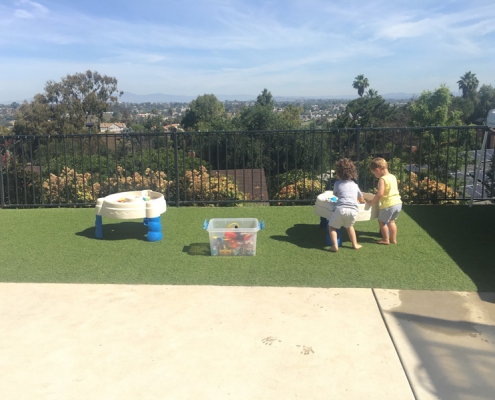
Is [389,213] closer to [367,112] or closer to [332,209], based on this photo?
[332,209]

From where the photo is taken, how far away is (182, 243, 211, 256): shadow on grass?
4.95 meters

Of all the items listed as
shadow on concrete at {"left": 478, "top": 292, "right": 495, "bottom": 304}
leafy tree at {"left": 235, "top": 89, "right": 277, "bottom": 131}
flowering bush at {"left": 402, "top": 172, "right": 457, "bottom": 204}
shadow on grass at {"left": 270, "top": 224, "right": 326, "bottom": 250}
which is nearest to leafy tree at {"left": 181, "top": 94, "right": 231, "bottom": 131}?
leafy tree at {"left": 235, "top": 89, "right": 277, "bottom": 131}

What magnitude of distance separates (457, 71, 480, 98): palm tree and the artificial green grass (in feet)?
340

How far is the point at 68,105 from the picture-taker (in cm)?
4775

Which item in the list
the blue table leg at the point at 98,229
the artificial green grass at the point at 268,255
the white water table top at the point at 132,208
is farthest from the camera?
the blue table leg at the point at 98,229

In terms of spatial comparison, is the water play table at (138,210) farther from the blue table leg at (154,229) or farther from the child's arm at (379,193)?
the child's arm at (379,193)

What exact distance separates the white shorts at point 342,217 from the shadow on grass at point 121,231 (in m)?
2.17

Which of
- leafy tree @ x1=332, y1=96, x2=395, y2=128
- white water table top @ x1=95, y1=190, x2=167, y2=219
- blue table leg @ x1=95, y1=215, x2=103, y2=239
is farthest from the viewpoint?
leafy tree @ x1=332, y1=96, x2=395, y2=128

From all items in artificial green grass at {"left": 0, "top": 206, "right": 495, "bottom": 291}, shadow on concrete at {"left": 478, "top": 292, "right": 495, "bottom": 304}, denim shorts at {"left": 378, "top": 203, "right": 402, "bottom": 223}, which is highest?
denim shorts at {"left": 378, "top": 203, "right": 402, "bottom": 223}

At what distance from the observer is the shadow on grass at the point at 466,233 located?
434cm

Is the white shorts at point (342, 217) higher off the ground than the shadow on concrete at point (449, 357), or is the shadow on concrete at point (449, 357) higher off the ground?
the white shorts at point (342, 217)

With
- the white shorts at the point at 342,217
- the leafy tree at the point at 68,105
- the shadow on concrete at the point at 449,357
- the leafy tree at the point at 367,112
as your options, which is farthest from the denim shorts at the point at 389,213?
the leafy tree at the point at 367,112

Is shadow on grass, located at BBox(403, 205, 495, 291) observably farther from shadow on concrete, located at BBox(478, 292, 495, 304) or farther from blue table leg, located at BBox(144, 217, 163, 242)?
blue table leg, located at BBox(144, 217, 163, 242)

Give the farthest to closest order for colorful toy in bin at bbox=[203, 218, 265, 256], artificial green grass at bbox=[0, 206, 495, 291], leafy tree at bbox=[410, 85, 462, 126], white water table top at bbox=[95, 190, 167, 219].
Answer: leafy tree at bbox=[410, 85, 462, 126] < white water table top at bbox=[95, 190, 167, 219] < colorful toy in bin at bbox=[203, 218, 265, 256] < artificial green grass at bbox=[0, 206, 495, 291]
